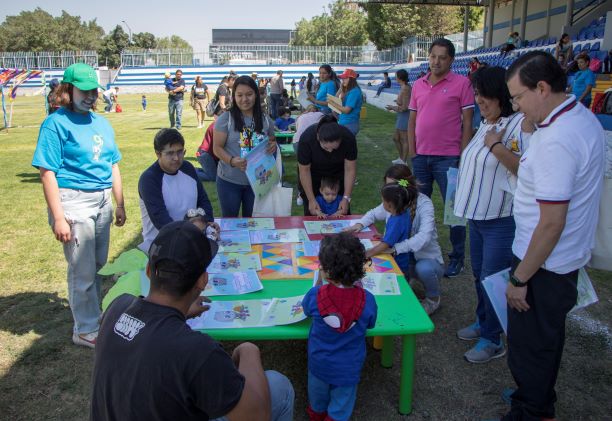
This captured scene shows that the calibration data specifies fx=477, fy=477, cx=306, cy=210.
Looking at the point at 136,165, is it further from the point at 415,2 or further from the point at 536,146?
the point at 415,2

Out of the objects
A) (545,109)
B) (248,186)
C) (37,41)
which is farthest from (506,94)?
(37,41)

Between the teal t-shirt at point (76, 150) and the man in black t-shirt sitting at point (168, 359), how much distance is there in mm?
1685

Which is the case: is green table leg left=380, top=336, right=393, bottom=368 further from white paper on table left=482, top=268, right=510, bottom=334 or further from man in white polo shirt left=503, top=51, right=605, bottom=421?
man in white polo shirt left=503, top=51, right=605, bottom=421

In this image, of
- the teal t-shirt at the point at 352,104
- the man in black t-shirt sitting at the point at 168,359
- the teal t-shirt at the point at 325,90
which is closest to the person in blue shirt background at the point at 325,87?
the teal t-shirt at the point at 325,90

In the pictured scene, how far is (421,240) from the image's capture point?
133 inches

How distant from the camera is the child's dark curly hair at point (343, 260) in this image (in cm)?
223

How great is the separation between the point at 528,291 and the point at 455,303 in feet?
6.04

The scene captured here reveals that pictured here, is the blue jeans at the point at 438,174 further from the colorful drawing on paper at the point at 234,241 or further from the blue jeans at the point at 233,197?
the colorful drawing on paper at the point at 234,241

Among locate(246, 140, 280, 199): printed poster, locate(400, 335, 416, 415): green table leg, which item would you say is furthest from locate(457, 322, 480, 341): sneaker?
locate(246, 140, 280, 199): printed poster

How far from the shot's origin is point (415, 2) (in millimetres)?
23750

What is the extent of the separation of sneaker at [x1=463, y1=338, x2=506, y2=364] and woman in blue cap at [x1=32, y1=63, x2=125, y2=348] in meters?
2.54

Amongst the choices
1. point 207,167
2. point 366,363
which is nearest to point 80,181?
point 366,363

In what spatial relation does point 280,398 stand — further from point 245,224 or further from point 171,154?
point 245,224

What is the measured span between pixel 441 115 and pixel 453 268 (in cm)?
139
